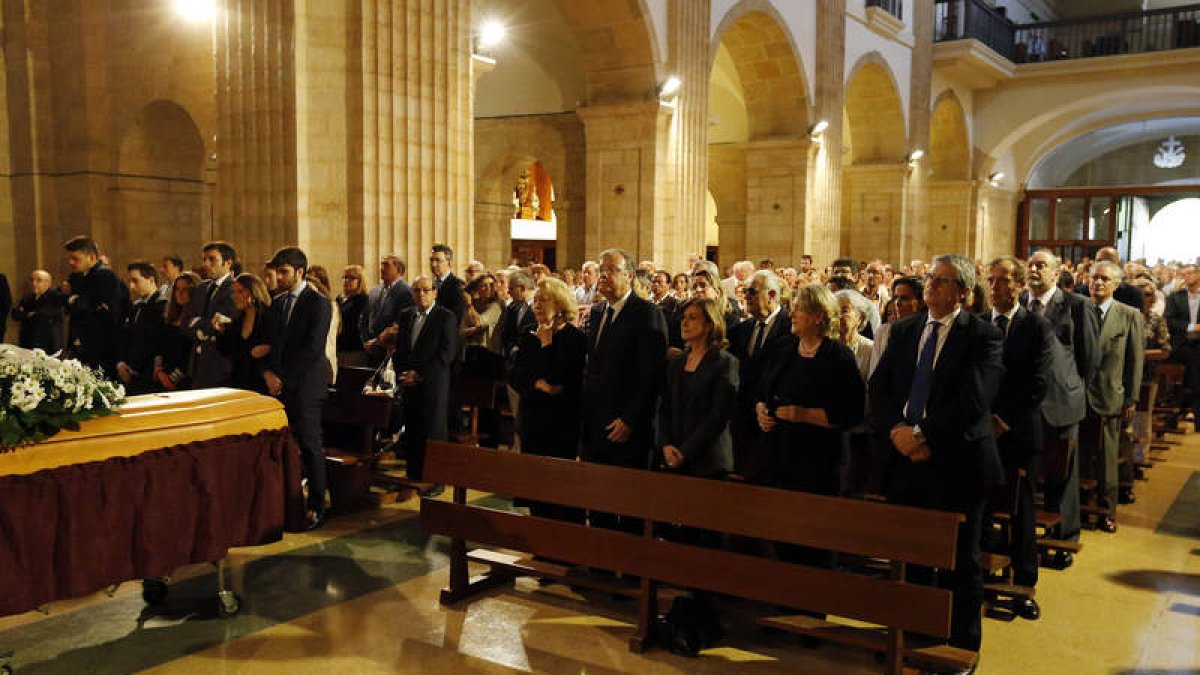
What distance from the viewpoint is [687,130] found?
13.9 meters

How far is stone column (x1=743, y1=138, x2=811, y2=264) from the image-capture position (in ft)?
55.1

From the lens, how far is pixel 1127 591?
5.05m

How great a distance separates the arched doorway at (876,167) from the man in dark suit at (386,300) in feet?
48.8

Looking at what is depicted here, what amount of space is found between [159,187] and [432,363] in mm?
8347

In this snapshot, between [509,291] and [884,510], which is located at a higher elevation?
[509,291]

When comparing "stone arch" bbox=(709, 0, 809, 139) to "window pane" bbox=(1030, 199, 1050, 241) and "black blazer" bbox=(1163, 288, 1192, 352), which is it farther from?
"window pane" bbox=(1030, 199, 1050, 241)

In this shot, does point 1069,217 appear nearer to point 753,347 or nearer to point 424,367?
point 753,347

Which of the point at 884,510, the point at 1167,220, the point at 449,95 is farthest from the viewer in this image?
the point at 1167,220

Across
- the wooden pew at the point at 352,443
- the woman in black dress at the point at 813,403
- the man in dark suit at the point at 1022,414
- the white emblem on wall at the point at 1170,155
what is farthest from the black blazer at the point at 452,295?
the white emblem on wall at the point at 1170,155

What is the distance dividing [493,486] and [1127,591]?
3.50 m

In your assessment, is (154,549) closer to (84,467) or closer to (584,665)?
(84,467)

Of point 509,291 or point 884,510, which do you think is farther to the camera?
point 509,291

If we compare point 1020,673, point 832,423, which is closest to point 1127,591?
point 1020,673

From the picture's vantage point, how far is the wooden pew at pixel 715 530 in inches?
141
